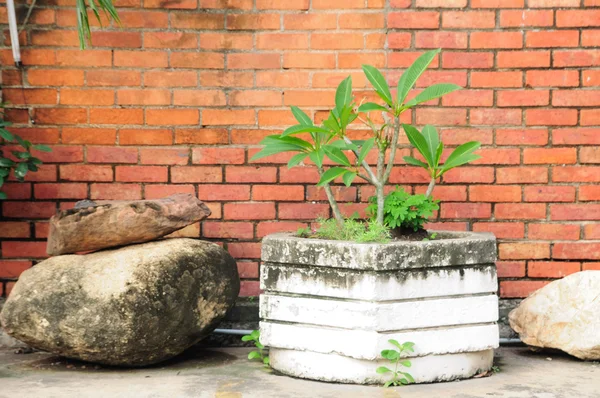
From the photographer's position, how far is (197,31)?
364 centimetres

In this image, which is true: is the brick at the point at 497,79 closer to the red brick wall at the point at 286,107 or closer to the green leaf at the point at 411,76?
the red brick wall at the point at 286,107

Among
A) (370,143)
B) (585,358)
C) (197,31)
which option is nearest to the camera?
(370,143)

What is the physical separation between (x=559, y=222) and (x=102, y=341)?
90.4 inches

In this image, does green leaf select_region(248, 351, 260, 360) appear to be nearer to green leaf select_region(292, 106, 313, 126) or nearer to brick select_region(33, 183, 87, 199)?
green leaf select_region(292, 106, 313, 126)

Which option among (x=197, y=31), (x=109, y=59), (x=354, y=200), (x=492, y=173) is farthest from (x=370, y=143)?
(x=109, y=59)

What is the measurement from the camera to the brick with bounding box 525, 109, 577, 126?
3.65 meters

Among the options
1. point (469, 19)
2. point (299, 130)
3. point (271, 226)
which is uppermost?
point (469, 19)

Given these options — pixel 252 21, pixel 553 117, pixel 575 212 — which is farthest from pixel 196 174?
pixel 575 212

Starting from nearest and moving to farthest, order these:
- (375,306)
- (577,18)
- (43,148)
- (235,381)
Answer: (375,306) → (235,381) → (43,148) → (577,18)

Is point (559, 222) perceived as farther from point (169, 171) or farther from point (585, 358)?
point (169, 171)

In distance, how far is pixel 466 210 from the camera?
3.68m

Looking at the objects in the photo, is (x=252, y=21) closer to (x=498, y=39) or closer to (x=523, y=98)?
(x=498, y=39)

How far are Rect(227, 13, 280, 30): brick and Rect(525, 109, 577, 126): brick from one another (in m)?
1.37

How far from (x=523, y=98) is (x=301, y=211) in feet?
4.15
